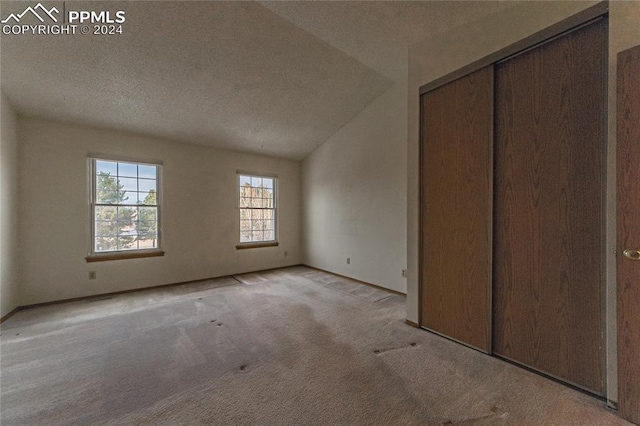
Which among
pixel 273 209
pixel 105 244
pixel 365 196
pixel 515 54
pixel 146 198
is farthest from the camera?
pixel 273 209

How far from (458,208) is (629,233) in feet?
3.39

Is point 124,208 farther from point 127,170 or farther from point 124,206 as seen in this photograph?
point 127,170

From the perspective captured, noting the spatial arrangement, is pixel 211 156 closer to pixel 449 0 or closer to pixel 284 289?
pixel 284 289

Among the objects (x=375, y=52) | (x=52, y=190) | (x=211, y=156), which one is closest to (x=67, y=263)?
(x=52, y=190)

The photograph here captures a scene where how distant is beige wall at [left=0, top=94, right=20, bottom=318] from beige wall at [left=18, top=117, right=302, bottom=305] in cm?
12

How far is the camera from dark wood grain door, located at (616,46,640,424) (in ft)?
4.66

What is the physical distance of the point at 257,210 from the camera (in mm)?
5465

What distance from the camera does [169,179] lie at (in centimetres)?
435

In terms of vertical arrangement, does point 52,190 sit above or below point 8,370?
above

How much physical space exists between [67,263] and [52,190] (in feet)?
3.34

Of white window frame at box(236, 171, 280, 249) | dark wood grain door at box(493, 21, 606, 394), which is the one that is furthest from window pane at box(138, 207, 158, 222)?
dark wood grain door at box(493, 21, 606, 394)

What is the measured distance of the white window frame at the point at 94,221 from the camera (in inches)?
147

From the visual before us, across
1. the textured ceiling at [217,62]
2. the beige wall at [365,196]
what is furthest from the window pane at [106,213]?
the beige wall at [365,196]

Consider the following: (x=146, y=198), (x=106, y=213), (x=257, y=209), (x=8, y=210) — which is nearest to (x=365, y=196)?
(x=257, y=209)
